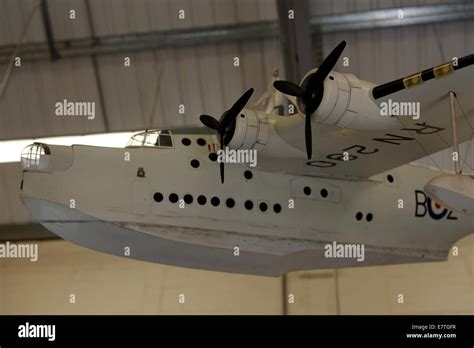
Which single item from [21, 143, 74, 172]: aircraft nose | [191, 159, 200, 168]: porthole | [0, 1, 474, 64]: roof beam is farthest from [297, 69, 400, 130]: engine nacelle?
[0, 1, 474, 64]: roof beam

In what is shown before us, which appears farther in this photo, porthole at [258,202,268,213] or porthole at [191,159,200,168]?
porthole at [258,202,268,213]

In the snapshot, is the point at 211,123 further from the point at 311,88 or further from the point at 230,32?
the point at 230,32

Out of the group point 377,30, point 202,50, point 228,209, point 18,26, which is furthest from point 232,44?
point 228,209

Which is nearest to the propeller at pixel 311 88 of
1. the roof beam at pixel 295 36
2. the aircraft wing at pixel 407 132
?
the aircraft wing at pixel 407 132

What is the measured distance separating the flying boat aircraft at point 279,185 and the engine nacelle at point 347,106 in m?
0.01

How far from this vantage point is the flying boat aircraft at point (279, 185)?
8492mm

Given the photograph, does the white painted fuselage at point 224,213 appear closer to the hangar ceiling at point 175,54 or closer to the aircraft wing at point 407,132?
the aircraft wing at point 407,132

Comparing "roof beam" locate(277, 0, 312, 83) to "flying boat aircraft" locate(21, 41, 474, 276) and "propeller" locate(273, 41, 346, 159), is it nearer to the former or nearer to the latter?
"flying boat aircraft" locate(21, 41, 474, 276)

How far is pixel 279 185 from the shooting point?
1015 cm

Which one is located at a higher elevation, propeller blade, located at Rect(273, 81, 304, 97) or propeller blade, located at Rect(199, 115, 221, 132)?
propeller blade, located at Rect(273, 81, 304, 97)

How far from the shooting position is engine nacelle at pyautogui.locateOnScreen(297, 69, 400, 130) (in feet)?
27.4

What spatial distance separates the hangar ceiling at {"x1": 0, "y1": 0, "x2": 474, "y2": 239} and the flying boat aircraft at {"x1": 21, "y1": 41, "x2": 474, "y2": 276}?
3.65m

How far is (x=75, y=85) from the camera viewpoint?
14.1 metres

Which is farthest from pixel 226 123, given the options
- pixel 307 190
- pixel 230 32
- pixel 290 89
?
pixel 230 32
